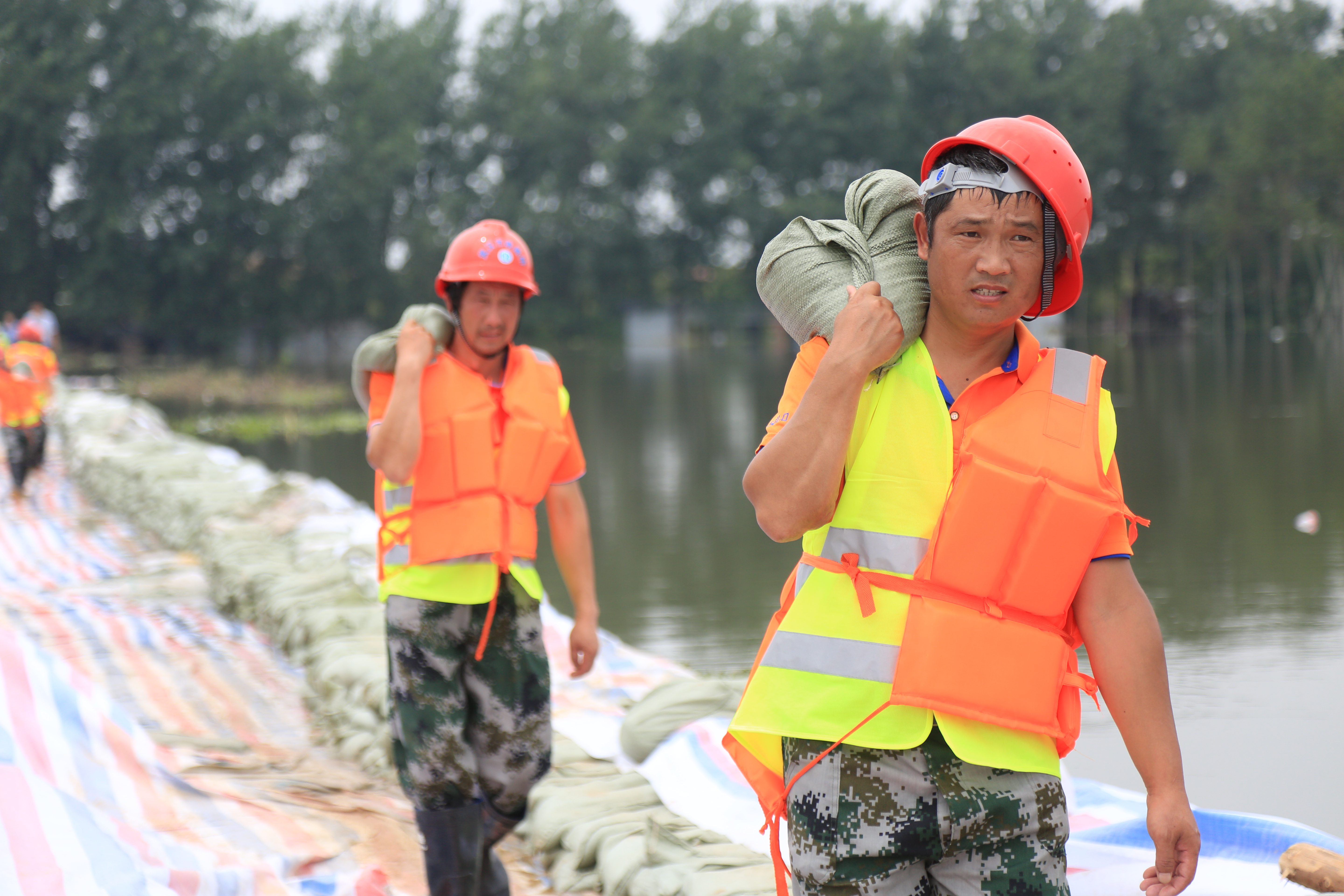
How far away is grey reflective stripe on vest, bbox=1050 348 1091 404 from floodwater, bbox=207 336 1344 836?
3.53 meters

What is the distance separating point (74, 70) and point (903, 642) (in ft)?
130

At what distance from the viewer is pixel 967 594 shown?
1701mm

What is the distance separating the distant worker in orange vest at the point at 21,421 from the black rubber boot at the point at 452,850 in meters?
9.28

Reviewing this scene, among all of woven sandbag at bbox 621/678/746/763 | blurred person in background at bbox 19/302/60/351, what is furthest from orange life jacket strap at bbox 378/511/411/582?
blurred person in background at bbox 19/302/60/351

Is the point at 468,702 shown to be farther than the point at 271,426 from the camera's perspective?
No

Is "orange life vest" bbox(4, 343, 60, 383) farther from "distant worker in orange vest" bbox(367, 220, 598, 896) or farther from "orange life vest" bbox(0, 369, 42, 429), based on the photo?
"distant worker in orange vest" bbox(367, 220, 598, 896)

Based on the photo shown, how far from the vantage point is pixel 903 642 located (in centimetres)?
169

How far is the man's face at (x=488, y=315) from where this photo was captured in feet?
10.8

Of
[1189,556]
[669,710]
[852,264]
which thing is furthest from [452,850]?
[1189,556]

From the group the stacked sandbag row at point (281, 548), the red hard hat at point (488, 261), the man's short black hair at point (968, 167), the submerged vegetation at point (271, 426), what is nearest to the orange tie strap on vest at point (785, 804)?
the man's short black hair at point (968, 167)

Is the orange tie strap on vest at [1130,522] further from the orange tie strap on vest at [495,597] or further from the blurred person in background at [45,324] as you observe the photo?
the blurred person in background at [45,324]

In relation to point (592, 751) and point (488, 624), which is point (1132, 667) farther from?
point (592, 751)

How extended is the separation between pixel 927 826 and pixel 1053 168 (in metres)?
0.90

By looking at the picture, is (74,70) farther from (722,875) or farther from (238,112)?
(722,875)
